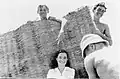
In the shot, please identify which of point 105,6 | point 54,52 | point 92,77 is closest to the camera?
point 92,77

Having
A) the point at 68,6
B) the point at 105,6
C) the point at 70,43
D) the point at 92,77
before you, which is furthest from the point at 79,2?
the point at 92,77

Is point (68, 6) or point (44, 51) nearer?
point (44, 51)

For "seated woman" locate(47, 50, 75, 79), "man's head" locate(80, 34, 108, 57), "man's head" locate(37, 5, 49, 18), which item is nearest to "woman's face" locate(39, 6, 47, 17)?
"man's head" locate(37, 5, 49, 18)

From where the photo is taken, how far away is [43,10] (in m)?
1.46

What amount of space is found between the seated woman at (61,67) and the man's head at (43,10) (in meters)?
0.23

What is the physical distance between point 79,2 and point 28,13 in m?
0.31

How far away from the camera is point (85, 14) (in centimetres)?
→ 154

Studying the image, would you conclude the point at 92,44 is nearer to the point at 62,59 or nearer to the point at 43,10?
the point at 62,59

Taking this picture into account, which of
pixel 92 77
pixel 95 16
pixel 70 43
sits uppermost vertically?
pixel 95 16

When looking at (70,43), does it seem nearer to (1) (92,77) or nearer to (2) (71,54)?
(2) (71,54)

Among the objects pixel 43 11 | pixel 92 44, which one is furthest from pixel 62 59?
pixel 92 44

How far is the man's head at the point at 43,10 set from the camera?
4.74 ft

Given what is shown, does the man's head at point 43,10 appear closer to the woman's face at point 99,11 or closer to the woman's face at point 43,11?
the woman's face at point 43,11

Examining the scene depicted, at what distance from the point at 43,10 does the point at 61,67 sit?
14.2 inches
